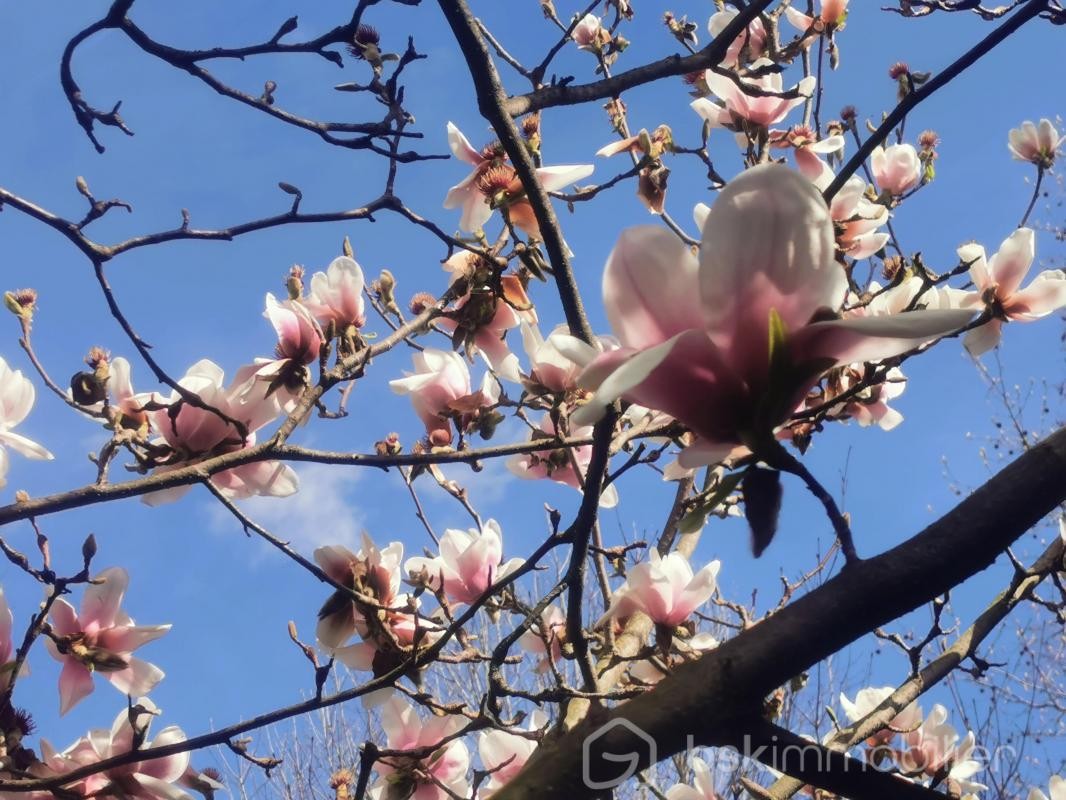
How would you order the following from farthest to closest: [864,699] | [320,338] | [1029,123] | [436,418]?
[1029,123], [864,699], [436,418], [320,338]

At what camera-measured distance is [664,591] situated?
1.33 m

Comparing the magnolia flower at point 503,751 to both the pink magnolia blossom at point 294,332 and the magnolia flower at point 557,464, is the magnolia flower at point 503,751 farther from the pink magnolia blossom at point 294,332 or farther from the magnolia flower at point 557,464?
the pink magnolia blossom at point 294,332

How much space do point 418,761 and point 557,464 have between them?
Answer: 54 centimetres

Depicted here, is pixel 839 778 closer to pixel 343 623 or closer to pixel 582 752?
pixel 582 752

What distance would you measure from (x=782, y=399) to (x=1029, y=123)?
8.29ft

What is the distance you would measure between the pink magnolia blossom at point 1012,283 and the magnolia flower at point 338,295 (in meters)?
1.09

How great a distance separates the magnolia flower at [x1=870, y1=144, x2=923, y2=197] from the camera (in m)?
2.05

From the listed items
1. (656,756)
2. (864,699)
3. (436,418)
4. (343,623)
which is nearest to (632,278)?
(656,756)

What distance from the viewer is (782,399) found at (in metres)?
0.59

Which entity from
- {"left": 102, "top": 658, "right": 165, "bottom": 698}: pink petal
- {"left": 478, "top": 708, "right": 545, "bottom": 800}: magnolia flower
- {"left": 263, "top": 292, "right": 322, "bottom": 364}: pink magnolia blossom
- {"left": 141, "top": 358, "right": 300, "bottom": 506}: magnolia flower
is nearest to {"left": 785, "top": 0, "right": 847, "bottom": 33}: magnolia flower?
{"left": 263, "top": 292, "right": 322, "bottom": 364}: pink magnolia blossom

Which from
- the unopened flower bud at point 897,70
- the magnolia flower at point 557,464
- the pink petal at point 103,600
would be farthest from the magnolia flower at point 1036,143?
the pink petal at point 103,600

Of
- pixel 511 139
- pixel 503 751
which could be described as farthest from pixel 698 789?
pixel 511 139

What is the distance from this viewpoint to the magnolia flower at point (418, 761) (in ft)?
4.41

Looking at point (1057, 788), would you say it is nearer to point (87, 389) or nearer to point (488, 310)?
point (488, 310)
